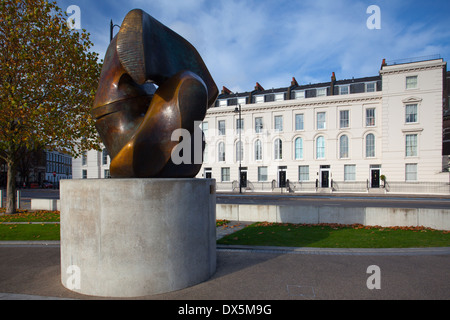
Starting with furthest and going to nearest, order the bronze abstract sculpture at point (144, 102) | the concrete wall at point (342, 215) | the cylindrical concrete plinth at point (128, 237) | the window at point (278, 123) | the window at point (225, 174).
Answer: the window at point (225, 174), the window at point (278, 123), the concrete wall at point (342, 215), the bronze abstract sculpture at point (144, 102), the cylindrical concrete plinth at point (128, 237)

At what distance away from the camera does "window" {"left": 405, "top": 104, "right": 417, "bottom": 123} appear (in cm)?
3381

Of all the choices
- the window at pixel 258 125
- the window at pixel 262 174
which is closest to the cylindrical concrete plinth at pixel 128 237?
the window at pixel 262 174

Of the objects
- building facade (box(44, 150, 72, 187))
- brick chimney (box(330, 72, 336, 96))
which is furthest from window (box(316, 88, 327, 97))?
building facade (box(44, 150, 72, 187))

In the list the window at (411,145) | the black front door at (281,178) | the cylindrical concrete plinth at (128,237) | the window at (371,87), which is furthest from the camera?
the black front door at (281,178)

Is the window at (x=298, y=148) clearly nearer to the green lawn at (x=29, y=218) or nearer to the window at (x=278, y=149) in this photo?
the window at (x=278, y=149)

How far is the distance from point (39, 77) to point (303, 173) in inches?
1297

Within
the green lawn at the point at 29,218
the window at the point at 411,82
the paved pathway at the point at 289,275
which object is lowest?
the green lawn at the point at 29,218

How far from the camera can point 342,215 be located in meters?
11.1

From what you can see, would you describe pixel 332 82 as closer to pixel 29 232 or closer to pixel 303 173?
pixel 303 173

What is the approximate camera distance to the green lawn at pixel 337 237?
776cm

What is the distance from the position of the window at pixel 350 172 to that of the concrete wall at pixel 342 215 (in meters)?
28.1

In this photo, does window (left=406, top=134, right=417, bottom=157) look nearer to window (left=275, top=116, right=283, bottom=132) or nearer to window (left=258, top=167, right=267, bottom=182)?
window (left=275, top=116, right=283, bottom=132)

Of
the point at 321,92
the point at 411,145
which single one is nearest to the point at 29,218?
the point at 321,92

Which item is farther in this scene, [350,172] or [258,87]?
[258,87]
